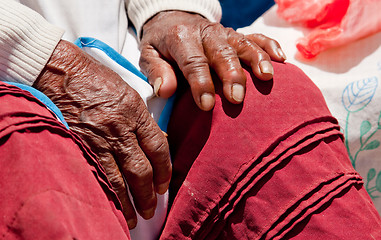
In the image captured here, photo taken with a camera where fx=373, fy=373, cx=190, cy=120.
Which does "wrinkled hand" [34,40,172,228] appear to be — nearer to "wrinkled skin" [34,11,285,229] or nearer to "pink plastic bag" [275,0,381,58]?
"wrinkled skin" [34,11,285,229]

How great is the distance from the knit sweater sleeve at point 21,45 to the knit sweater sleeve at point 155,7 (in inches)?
13.8

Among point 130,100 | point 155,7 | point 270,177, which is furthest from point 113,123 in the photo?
point 155,7

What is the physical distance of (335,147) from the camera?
66 cm

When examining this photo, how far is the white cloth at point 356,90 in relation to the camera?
2.81 feet

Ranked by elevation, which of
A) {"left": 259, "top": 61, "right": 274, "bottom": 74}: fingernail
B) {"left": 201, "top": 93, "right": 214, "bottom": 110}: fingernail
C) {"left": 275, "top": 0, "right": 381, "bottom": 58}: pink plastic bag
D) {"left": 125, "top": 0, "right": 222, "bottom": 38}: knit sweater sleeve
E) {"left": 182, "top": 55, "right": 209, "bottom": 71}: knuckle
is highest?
{"left": 125, "top": 0, "right": 222, "bottom": 38}: knit sweater sleeve

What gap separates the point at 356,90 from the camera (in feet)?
2.82

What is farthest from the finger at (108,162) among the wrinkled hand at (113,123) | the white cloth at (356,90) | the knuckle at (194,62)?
the white cloth at (356,90)

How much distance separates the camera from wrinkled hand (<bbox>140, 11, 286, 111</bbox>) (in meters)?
0.65

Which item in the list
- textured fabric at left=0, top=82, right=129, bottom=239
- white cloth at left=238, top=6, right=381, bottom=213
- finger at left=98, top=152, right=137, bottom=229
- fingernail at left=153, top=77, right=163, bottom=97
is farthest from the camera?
white cloth at left=238, top=6, right=381, bottom=213

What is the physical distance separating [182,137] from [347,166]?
0.99ft

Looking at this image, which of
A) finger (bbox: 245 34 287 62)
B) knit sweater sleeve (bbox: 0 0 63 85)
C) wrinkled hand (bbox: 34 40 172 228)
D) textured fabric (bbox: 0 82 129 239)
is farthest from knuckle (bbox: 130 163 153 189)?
finger (bbox: 245 34 287 62)

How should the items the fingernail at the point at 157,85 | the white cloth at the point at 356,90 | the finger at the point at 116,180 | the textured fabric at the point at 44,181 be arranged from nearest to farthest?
the textured fabric at the point at 44,181 < the finger at the point at 116,180 < the fingernail at the point at 157,85 < the white cloth at the point at 356,90

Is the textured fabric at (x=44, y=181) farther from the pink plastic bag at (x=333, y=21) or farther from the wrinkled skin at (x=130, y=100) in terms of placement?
the pink plastic bag at (x=333, y=21)

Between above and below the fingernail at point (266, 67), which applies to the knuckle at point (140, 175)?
below
